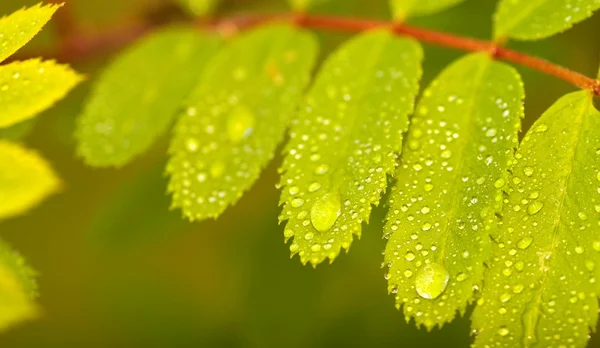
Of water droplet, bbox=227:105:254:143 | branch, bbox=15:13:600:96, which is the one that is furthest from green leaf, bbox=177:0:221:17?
water droplet, bbox=227:105:254:143

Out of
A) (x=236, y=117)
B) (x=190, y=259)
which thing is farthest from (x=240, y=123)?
(x=190, y=259)

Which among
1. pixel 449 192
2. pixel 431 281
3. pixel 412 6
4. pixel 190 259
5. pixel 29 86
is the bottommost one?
pixel 190 259

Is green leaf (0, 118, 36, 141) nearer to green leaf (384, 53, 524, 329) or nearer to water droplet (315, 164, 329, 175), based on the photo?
water droplet (315, 164, 329, 175)

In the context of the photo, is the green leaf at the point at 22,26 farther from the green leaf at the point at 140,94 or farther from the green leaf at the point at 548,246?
the green leaf at the point at 548,246

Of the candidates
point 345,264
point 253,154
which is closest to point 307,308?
point 345,264

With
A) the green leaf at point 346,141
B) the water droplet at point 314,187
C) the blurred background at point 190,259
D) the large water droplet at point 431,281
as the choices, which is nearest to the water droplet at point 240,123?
the green leaf at point 346,141

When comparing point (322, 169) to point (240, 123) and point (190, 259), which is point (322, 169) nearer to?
point (240, 123)

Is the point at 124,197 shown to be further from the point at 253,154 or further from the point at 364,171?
the point at 364,171
